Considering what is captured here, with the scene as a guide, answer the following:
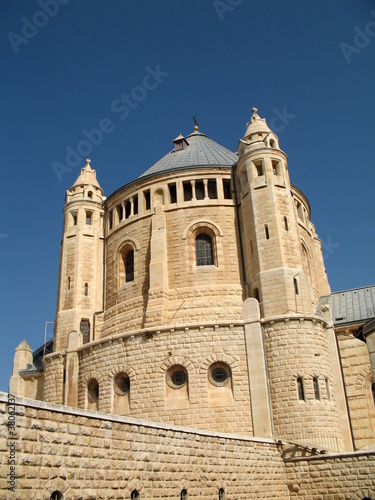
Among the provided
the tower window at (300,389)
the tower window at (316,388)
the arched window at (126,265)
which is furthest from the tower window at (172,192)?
the tower window at (316,388)

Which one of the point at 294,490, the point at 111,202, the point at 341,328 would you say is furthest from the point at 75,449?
the point at 111,202

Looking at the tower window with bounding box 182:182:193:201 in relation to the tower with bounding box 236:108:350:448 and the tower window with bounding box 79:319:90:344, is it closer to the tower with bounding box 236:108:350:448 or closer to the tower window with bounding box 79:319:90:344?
the tower with bounding box 236:108:350:448

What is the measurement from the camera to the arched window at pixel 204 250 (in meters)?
26.5

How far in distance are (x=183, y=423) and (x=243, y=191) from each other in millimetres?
12425

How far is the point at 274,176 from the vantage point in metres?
25.8

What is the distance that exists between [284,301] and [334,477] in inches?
303

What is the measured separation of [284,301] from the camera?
73.7 ft

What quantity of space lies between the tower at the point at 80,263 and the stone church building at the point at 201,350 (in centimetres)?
9

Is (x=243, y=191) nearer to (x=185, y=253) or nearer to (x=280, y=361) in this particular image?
(x=185, y=253)

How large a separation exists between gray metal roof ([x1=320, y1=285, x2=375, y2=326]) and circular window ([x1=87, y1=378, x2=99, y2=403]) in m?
12.0

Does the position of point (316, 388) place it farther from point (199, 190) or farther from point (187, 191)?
point (187, 191)

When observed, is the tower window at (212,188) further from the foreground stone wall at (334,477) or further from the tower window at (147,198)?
the foreground stone wall at (334,477)

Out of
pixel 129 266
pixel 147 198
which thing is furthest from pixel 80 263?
pixel 147 198
